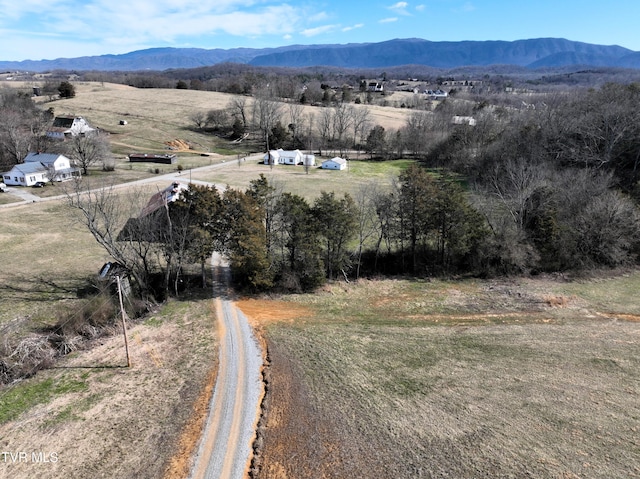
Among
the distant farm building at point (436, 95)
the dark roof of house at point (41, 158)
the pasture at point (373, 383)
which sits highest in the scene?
the distant farm building at point (436, 95)

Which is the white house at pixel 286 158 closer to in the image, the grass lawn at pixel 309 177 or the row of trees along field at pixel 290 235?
the grass lawn at pixel 309 177

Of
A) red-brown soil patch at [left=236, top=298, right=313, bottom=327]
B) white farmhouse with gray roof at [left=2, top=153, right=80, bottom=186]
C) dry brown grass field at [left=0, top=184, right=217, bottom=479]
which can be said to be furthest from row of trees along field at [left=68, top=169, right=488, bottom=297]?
white farmhouse with gray roof at [left=2, top=153, right=80, bottom=186]

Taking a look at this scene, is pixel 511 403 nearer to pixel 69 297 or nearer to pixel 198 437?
pixel 198 437

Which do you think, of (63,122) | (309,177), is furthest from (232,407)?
(63,122)

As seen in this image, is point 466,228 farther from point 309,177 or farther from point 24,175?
point 24,175

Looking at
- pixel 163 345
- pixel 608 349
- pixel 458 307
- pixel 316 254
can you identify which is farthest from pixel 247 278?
pixel 608 349

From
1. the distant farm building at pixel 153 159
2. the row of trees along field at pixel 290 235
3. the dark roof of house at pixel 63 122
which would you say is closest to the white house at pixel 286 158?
the distant farm building at pixel 153 159
